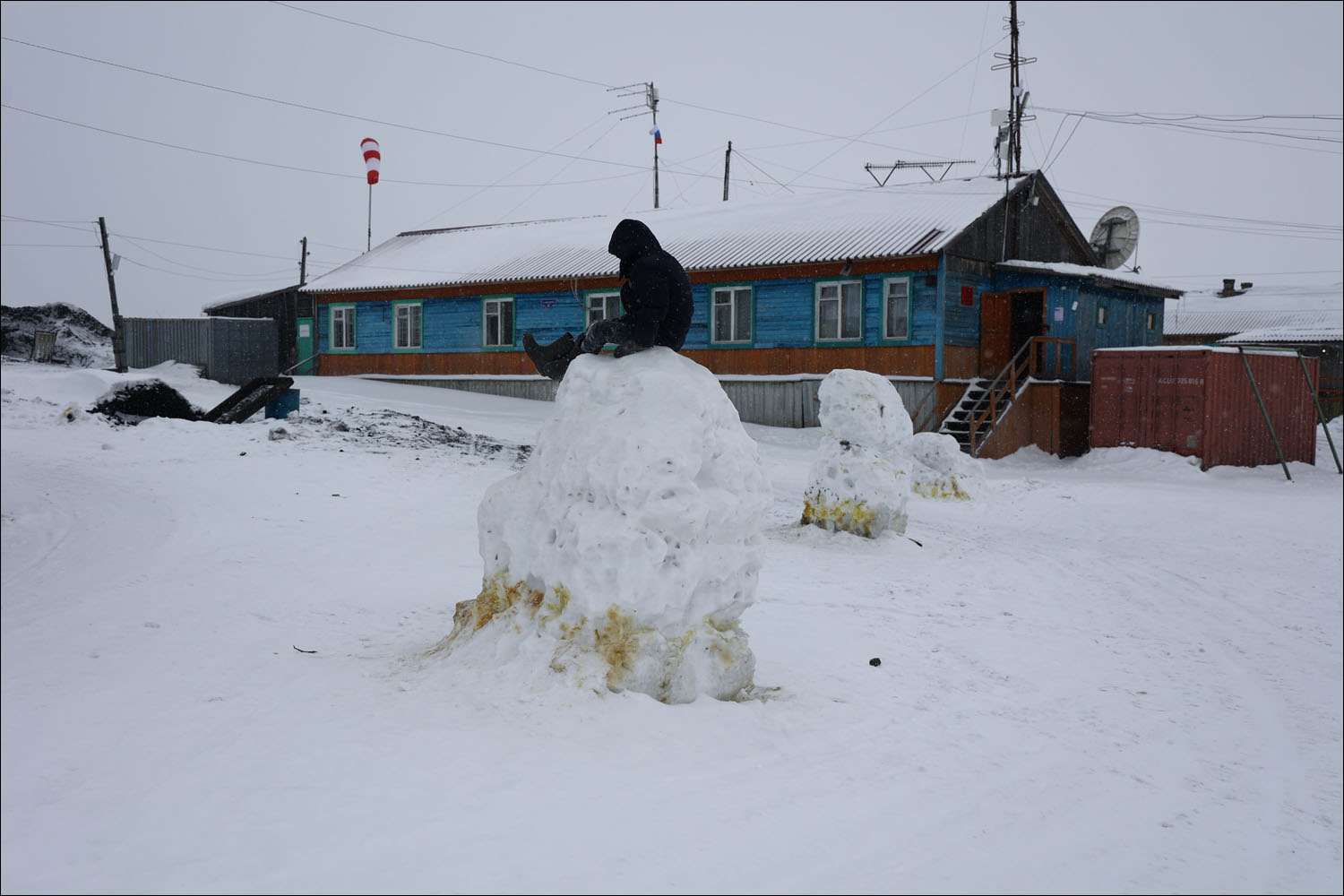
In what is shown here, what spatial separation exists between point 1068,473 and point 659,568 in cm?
1391

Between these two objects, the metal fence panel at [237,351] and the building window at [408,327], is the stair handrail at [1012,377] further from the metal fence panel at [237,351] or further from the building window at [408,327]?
the building window at [408,327]

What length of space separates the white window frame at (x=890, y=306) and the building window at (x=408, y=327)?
500 inches

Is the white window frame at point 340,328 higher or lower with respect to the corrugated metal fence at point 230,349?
higher

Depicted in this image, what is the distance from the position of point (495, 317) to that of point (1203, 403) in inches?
629

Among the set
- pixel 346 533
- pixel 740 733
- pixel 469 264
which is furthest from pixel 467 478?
pixel 469 264

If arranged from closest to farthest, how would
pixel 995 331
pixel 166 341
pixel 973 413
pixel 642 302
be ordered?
1. pixel 642 302
2. pixel 166 341
3. pixel 973 413
4. pixel 995 331

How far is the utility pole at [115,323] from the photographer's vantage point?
3.04 meters

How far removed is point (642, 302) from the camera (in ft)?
17.1

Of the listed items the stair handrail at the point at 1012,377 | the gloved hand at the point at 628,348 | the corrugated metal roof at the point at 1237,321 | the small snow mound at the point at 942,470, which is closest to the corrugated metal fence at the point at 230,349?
the gloved hand at the point at 628,348

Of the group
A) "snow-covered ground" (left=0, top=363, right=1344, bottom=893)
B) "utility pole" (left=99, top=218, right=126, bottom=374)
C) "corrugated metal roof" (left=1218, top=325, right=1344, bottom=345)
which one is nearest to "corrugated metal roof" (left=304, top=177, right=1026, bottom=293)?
"snow-covered ground" (left=0, top=363, right=1344, bottom=893)

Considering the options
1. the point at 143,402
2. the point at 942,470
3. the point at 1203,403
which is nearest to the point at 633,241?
the point at 143,402

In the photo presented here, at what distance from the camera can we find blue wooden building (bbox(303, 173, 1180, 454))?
19812 millimetres

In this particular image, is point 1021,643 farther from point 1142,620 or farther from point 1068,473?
point 1068,473

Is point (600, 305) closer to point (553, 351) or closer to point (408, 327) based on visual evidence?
point (408, 327)
